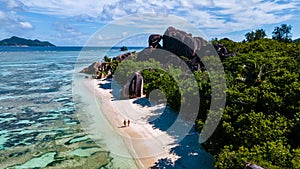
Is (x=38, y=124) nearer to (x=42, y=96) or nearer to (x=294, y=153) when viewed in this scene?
(x=42, y=96)

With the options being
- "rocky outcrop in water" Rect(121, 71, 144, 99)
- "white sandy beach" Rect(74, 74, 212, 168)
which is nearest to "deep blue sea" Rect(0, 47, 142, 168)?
"white sandy beach" Rect(74, 74, 212, 168)

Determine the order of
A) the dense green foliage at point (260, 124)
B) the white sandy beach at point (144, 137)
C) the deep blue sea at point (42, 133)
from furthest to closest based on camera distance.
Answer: the deep blue sea at point (42, 133) < the white sandy beach at point (144, 137) < the dense green foliage at point (260, 124)

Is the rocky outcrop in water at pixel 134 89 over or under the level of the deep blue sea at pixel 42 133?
over

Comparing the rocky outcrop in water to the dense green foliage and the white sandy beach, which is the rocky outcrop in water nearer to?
the white sandy beach

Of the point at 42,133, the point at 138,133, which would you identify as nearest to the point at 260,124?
the point at 138,133

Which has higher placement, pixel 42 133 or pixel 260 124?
pixel 260 124

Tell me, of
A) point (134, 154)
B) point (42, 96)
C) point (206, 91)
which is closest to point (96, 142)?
point (134, 154)

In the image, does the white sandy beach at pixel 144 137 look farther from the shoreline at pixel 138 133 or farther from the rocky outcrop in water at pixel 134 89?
the rocky outcrop in water at pixel 134 89

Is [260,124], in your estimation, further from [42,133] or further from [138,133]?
[42,133]

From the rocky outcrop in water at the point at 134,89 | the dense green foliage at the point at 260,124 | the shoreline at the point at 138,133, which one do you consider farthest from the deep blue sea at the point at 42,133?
the dense green foliage at the point at 260,124
